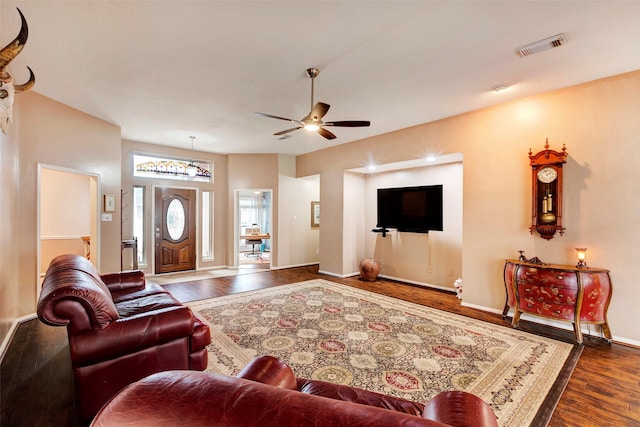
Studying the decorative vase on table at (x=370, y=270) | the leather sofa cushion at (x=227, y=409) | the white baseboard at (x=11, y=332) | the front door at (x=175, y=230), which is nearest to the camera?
the leather sofa cushion at (x=227, y=409)

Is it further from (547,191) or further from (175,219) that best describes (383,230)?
(175,219)

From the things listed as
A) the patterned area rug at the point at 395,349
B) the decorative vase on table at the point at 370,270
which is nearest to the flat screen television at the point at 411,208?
the decorative vase on table at the point at 370,270

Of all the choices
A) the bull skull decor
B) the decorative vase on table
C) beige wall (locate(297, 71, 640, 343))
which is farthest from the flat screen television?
the bull skull decor

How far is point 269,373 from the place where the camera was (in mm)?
1282

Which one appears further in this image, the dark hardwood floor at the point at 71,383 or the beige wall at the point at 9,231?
the beige wall at the point at 9,231

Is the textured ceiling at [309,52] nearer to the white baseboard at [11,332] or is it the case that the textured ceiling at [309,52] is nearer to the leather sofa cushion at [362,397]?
the leather sofa cushion at [362,397]

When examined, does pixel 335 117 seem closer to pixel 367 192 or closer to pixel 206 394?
pixel 367 192

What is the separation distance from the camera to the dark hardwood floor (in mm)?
1939

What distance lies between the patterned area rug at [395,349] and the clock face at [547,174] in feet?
6.18

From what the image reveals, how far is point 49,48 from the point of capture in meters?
2.68

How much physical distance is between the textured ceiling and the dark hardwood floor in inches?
115

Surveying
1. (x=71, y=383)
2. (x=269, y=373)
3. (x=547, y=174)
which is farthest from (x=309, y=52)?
(x=71, y=383)

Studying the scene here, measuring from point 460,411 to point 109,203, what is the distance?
5.71m

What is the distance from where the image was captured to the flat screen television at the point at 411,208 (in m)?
5.47
